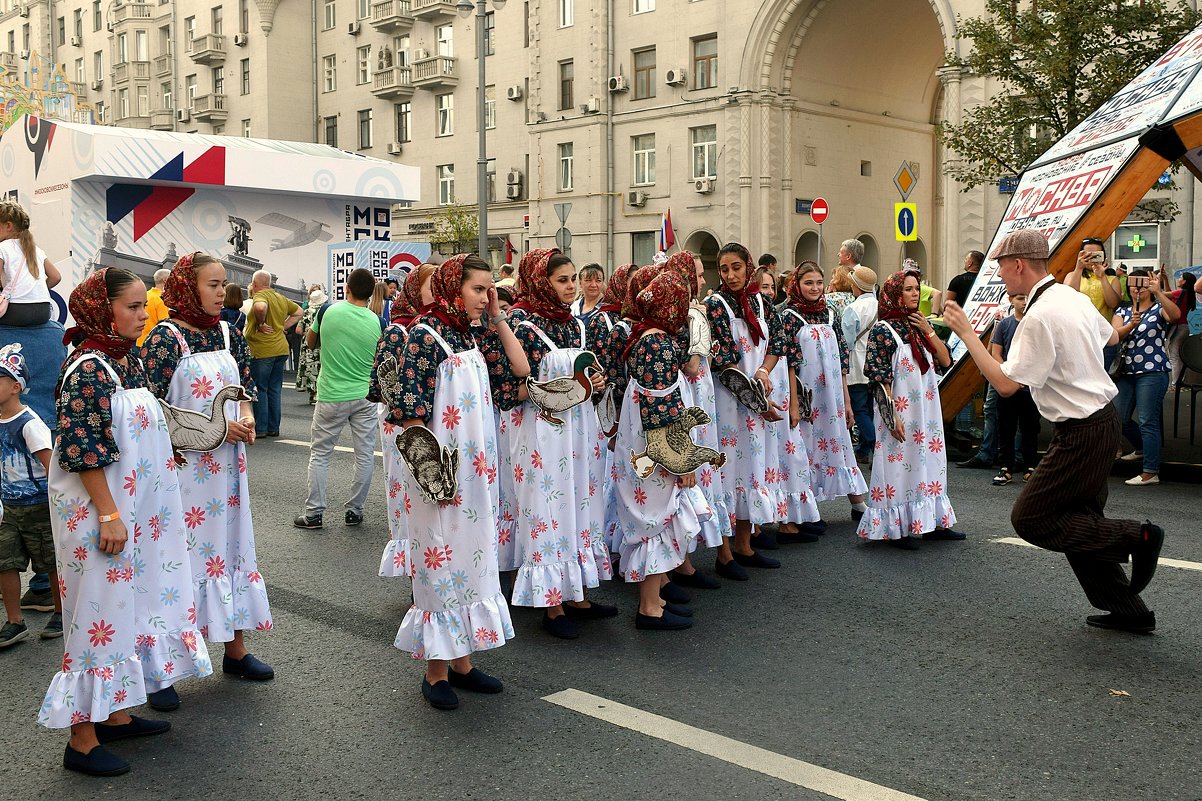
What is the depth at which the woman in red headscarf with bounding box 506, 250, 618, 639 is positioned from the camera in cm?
593

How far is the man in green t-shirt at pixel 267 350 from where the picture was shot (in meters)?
14.6

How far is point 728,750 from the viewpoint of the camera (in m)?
4.43

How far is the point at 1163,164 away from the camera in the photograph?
10438 mm

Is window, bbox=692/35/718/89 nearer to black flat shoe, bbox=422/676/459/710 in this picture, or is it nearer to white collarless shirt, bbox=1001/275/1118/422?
white collarless shirt, bbox=1001/275/1118/422

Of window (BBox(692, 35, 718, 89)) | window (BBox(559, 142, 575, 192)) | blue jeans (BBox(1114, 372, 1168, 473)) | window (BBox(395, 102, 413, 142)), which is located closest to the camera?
blue jeans (BBox(1114, 372, 1168, 473))

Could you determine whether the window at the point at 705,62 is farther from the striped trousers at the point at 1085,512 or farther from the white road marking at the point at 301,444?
the striped trousers at the point at 1085,512

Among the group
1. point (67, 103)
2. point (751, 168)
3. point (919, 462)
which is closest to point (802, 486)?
point (919, 462)

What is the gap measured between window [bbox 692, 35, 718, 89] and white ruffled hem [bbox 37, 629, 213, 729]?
35081 millimetres

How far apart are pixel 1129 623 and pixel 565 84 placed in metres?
38.1

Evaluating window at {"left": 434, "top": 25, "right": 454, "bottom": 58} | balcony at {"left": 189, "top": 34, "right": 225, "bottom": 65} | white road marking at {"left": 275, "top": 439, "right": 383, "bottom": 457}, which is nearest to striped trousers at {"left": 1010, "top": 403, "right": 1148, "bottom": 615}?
white road marking at {"left": 275, "top": 439, "right": 383, "bottom": 457}

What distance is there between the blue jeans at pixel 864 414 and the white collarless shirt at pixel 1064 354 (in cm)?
591

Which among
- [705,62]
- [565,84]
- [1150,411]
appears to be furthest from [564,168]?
[1150,411]

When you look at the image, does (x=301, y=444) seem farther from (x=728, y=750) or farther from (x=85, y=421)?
(x=728, y=750)

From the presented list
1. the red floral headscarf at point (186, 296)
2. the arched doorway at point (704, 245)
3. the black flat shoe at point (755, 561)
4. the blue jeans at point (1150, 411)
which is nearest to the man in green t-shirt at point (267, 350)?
the black flat shoe at point (755, 561)
